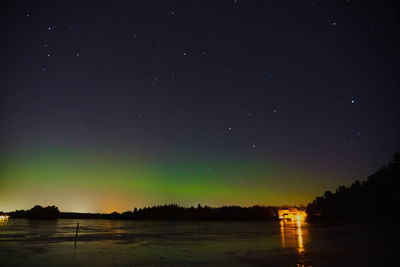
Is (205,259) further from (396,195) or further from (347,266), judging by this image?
(396,195)

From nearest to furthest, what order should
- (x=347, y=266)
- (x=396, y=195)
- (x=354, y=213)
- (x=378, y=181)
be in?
(x=347, y=266), (x=396, y=195), (x=378, y=181), (x=354, y=213)

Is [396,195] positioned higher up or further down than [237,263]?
higher up

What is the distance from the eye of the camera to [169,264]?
20750 mm

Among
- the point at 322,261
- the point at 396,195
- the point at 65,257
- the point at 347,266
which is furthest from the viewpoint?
the point at 396,195

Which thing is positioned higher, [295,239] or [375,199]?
[375,199]

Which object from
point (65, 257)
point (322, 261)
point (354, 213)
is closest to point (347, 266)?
point (322, 261)

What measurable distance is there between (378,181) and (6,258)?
10764 centimetres

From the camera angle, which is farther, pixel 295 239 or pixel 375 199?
pixel 375 199

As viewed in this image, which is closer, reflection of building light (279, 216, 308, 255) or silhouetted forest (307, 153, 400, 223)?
reflection of building light (279, 216, 308, 255)

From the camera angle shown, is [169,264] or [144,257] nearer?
[169,264]

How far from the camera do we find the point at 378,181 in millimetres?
101438

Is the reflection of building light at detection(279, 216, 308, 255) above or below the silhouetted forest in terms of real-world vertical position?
below

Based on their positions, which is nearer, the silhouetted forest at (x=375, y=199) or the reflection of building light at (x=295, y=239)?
the reflection of building light at (x=295, y=239)

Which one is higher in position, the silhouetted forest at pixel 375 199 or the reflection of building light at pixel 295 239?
the silhouetted forest at pixel 375 199
